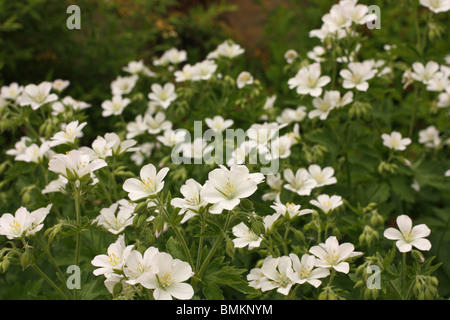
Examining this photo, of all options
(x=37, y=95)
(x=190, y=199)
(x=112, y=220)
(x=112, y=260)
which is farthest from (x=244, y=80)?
(x=112, y=260)

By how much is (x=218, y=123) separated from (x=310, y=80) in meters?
0.54

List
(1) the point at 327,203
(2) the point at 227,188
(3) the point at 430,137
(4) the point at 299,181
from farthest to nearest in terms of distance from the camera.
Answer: (3) the point at 430,137 → (4) the point at 299,181 → (1) the point at 327,203 → (2) the point at 227,188

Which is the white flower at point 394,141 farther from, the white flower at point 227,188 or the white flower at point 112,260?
the white flower at point 112,260

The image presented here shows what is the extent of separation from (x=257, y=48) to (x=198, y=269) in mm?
4651

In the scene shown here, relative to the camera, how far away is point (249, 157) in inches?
88.5

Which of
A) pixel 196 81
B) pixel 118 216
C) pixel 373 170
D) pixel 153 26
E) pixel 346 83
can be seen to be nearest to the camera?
pixel 118 216

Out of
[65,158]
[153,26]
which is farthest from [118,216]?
[153,26]

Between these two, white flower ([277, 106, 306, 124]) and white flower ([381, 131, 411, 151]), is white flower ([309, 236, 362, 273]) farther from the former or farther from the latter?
white flower ([277, 106, 306, 124])

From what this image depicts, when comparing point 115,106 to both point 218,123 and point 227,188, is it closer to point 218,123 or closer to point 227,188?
point 218,123

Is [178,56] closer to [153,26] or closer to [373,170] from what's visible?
[373,170]

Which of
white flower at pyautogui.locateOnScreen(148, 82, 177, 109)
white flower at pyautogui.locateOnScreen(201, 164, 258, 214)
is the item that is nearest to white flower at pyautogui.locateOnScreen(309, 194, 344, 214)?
white flower at pyautogui.locateOnScreen(201, 164, 258, 214)

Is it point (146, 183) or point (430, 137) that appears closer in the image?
point (146, 183)

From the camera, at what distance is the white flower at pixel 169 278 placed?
5.06ft

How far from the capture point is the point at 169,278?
1.57 metres
